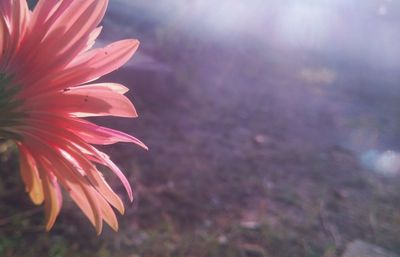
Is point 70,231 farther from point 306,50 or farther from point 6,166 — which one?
point 306,50

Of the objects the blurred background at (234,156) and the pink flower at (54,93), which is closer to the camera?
the pink flower at (54,93)

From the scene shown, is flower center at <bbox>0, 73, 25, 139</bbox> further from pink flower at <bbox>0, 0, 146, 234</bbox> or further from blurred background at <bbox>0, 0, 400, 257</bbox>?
blurred background at <bbox>0, 0, 400, 257</bbox>

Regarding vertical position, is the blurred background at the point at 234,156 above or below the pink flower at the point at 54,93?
above

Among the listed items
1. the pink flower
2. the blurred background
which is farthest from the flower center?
the blurred background

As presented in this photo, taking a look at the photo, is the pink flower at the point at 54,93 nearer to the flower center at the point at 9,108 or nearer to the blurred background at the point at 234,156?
the flower center at the point at 9,108

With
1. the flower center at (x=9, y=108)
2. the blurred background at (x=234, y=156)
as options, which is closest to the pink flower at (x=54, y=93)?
the flower center at (x=9, y=108)
